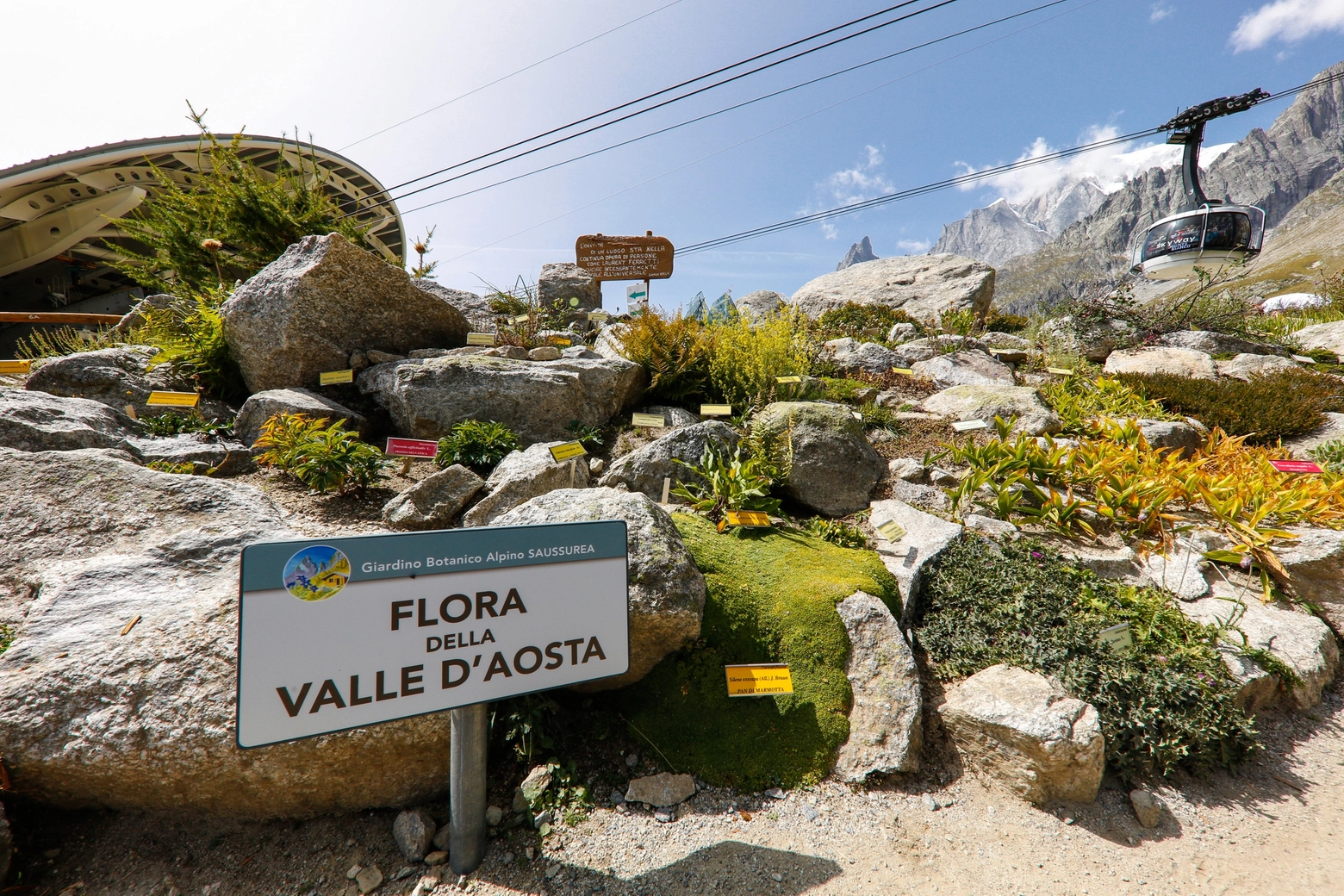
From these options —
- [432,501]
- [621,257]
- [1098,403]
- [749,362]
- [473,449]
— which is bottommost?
[432,501]

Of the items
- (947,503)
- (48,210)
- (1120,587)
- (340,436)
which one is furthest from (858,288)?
(48,210)

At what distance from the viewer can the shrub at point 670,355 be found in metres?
6.41

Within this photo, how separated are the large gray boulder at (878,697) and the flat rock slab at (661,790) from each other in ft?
2.71

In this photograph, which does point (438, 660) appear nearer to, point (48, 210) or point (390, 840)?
point (390, 840)

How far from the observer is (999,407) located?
6.19 meters

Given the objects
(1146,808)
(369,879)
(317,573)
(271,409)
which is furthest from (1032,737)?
(271,409)

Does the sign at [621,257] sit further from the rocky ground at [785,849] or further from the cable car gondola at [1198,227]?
the rocky ground at [785,849]

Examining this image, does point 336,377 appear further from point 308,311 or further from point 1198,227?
point 1198,227

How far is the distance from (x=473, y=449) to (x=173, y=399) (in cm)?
311

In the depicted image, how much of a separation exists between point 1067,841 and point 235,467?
21.5 feet

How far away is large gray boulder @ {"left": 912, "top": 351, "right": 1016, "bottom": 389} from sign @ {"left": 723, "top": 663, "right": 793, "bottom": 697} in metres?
6.10

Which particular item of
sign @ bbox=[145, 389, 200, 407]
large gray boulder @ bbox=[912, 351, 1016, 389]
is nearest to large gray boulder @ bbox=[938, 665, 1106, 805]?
large gray boulder @ bbox=[912, 351, 1016, 389]

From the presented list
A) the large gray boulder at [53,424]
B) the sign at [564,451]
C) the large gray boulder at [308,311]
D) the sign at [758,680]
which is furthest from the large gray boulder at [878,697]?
the large gray boulder at [308,311]

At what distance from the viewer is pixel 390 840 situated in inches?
92.7
